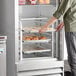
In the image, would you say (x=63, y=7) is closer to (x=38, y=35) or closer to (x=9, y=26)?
(x=9, y=26)

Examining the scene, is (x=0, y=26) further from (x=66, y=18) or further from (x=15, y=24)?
(x=66, y=18)

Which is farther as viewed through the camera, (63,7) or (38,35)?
(38,35)

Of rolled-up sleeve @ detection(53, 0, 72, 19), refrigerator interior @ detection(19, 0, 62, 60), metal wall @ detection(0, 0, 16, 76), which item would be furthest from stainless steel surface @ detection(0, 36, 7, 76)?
rolled-up sleeve @ detection(53, 0, 72, 19)

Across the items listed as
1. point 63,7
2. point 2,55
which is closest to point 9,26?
point 2,55

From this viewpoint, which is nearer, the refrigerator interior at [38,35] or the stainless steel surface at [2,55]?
the stainless steel surface at [2,55]

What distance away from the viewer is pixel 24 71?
155 inches

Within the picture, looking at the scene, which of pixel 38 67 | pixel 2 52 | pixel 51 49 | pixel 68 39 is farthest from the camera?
pixel 51 49

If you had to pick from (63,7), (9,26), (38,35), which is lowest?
(38,35)

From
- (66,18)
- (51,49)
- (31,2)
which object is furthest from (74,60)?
(31,2)

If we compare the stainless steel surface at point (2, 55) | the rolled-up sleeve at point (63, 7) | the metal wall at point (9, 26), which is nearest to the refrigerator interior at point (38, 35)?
the metal wall at point (9, 26)

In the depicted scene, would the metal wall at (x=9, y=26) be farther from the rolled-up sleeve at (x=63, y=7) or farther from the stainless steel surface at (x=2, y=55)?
the rolled-up sleeve at (x=63, y=7)

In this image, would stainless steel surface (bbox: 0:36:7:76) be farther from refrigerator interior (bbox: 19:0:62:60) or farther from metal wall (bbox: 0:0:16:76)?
refrigerator interior (bbox: 19:0:62:60)

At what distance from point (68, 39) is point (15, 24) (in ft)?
2.87

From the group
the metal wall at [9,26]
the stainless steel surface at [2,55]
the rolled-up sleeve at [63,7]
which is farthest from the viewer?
the metal wall at [9,26]
